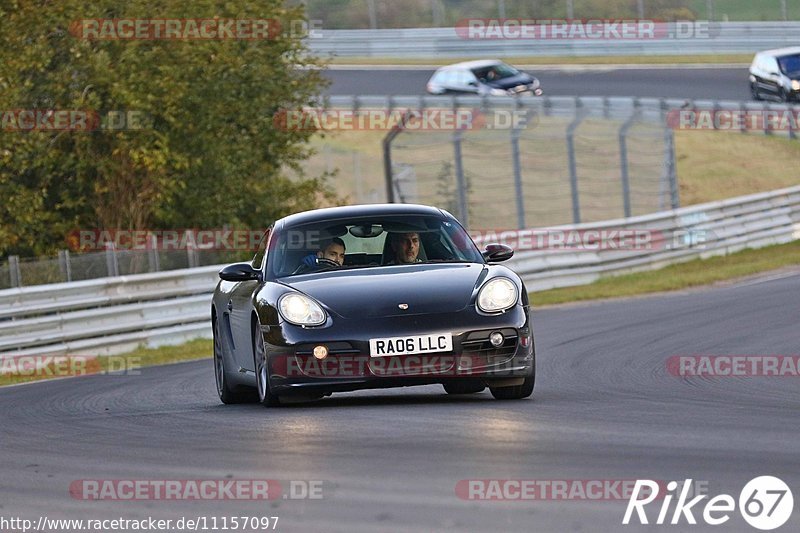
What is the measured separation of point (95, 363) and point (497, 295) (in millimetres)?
9686

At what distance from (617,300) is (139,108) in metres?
7.18

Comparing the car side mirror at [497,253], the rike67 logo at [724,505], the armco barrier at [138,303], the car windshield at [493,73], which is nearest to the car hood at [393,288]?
the car side mirror at [497,253]

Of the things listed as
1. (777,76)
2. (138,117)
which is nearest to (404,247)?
(138,117)

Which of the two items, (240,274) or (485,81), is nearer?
(240,274)

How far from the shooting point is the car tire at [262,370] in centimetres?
941

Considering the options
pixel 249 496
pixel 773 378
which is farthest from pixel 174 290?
pixel 249 496

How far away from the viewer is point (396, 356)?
29.2 ft

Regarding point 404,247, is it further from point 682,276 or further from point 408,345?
point 682,276

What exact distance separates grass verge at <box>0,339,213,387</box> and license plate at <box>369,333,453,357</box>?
7.79 m

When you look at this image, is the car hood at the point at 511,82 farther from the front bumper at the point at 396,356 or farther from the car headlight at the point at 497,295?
the front bumper at the point at 396,356

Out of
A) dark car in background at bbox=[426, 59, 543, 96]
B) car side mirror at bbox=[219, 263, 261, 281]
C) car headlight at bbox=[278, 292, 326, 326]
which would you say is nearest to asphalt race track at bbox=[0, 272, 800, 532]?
car headlight at bbox=[278, 292, 326, 326]

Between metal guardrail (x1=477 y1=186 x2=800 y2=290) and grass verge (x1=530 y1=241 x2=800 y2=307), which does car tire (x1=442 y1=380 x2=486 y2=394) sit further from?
metal guardrail (x1=477 y1=186 x2=800 y2=290)

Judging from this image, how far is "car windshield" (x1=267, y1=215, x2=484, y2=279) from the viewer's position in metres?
10.0

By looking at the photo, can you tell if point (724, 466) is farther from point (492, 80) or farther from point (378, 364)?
point (492, 80)
